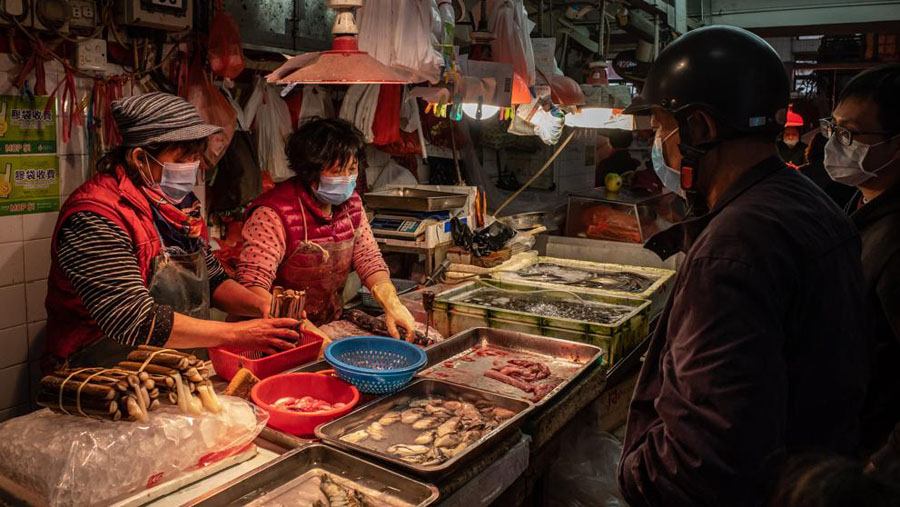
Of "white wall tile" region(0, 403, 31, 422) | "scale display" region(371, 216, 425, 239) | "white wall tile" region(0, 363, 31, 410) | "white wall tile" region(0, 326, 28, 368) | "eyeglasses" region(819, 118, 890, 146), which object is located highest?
"eyeglasses" region(819, 118, 890, 146)

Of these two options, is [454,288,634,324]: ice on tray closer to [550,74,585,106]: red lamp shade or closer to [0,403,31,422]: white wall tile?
[550,74,585,106]: red lamp shade

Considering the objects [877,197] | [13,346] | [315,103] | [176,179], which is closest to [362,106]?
[315,103]

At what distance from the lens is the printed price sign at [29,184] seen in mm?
3830

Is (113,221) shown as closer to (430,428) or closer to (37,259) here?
(430,428)

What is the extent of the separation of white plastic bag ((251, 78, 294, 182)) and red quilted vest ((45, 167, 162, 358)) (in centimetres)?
225

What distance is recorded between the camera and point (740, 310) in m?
1.54

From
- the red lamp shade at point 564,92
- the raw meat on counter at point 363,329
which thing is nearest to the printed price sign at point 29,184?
the raw meat on counter at point 363,329

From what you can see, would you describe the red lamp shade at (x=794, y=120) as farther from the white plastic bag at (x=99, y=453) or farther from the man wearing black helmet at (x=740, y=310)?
the white plastic bag at (x=99, y=453)

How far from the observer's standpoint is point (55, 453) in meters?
1.91

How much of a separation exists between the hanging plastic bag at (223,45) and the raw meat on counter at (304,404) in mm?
2616

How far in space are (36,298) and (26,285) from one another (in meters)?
0.10

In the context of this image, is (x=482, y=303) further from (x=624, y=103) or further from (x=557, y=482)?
(x=624, y=103)

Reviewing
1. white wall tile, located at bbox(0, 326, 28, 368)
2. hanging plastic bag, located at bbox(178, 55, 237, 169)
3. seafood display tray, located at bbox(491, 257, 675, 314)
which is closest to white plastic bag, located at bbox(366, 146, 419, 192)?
seafood display tray, located at bbox(491, 257, 675, 314)

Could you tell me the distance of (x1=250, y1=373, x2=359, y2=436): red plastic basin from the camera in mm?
2469
